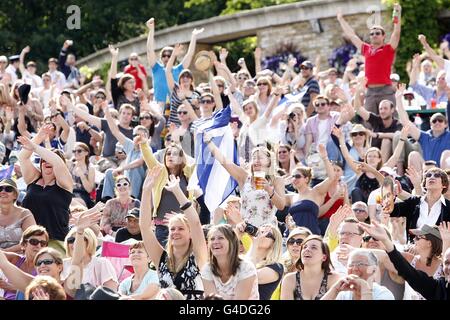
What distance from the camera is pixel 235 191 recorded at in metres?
14.8

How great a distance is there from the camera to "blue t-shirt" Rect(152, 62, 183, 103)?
65.6 feet

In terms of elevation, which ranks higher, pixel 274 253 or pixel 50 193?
pixel 50 193

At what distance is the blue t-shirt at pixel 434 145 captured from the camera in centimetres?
1639

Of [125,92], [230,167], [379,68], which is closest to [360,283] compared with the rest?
[230,167]

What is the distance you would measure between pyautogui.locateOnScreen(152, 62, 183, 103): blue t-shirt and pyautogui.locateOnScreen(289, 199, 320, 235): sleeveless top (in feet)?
20.9

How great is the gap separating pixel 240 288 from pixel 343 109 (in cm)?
790

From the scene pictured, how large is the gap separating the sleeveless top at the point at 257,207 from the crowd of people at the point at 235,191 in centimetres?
1

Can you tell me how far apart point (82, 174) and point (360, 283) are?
7.84 metres

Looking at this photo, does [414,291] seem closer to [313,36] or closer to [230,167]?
[230,167]

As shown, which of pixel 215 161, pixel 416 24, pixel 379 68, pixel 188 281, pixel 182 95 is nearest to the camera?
pixel 188 281

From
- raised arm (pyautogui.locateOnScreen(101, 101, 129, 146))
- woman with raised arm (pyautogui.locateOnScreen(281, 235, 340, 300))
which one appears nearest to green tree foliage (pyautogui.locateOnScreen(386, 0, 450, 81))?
raised arm (pyautogui.locateOnScreen(101, 101, 129, 146))

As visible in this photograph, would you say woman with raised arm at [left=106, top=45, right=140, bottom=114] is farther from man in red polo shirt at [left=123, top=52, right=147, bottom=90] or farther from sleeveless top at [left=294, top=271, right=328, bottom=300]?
sleeveless top at [left=294, top=271, right=328, bottom=300]

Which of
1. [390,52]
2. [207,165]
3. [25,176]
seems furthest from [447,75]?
[25,176]
